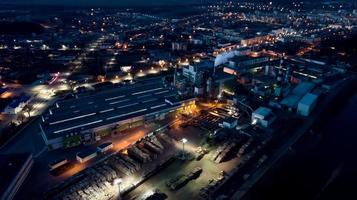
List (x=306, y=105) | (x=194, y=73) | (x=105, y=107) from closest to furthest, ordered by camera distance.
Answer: (x=105, y=107) → (x=306, y=105) → (x=194, y=73)

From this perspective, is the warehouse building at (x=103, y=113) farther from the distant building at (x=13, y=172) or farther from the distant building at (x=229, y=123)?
the distant building at (x=229, y=123)

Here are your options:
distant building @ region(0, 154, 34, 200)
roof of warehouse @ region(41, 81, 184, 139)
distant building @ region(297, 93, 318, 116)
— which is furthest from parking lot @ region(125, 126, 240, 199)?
distant building @ region(297, 93, 318, 116)

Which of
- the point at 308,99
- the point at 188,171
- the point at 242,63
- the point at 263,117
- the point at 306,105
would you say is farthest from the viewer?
the point at 242,63

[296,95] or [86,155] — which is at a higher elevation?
[296,95]

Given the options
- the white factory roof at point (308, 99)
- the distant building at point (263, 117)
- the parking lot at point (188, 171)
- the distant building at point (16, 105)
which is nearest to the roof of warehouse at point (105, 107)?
the distant building at point (16, 105)

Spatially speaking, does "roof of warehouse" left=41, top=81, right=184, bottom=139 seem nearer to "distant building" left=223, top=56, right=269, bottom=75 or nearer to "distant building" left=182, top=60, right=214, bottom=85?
"distant building" left=182, top=60, right=214, bottom=85

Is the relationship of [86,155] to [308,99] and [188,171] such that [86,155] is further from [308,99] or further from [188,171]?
[308,99]

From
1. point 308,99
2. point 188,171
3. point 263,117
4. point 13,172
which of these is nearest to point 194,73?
point 263,117

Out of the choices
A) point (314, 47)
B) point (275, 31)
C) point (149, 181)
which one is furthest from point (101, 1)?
point (149, 181)
